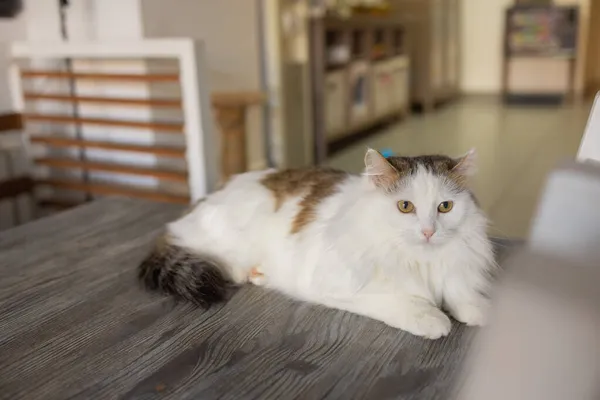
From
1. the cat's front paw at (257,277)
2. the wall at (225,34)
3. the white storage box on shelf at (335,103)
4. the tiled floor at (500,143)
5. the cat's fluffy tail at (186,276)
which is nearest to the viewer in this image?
the cat's fluffy tail at (186,276)

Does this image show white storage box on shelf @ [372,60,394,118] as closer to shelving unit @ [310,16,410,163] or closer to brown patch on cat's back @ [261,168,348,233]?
shelving unit @ [310,16,410,163]

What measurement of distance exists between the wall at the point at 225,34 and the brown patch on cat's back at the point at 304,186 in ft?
4.44

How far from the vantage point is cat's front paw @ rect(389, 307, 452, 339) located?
3.69 feet

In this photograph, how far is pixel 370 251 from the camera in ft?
3.86

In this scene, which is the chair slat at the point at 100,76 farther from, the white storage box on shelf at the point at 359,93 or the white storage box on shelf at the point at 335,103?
the white storage box on shelf at the point at 359,93

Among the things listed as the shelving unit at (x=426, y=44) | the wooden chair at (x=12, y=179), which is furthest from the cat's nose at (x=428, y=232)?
the shelving unit at (x=426, y=44)

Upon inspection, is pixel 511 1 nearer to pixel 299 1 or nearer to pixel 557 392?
pixel 299 1

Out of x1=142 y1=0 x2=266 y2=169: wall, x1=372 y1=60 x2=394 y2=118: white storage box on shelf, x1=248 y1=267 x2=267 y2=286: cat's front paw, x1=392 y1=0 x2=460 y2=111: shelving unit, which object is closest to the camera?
x1=248 y1=267 x2=267 y2=286: cat's front paw

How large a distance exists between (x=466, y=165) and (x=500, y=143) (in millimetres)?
3831

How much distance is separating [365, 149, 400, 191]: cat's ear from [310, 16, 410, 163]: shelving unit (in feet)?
10.6

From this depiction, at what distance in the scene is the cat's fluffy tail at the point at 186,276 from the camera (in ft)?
4.36

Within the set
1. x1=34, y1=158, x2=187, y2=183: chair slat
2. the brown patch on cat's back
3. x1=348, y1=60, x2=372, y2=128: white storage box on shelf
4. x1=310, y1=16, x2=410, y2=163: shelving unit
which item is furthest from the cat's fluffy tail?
x1=348, y1=60, x2=372, y2=128: white storage box on shelf

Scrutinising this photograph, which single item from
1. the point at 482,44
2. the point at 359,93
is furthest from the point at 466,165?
the point at 482,44

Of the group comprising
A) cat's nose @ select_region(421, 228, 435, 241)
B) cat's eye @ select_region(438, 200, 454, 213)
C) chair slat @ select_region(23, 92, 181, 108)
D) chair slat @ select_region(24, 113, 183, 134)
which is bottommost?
cat's nose @ select_region(421, 228, 435, 241)
